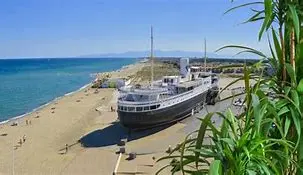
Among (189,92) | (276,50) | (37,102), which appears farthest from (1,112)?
(276,50)

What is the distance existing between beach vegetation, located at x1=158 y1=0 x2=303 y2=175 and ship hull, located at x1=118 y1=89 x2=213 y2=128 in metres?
22.8

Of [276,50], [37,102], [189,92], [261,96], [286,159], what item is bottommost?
[37,102]

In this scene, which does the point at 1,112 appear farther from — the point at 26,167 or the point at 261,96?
the point at 261,96

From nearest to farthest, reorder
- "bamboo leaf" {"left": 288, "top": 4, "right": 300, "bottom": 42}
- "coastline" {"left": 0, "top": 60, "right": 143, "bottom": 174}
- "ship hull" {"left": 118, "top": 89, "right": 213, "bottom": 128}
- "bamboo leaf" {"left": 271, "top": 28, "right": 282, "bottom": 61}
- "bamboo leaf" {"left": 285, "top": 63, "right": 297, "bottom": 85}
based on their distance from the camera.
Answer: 1. "bamboo leaf" {"left": 288, "top": 4, "right": 300, "bottom": 42}
2. "bamboo leaf" {"left": 285, "top": 63, "right": 297, "bottom": 85}
3. "bamboo leaf" {"left": 271, "top": 28, "right": 282, "bottom": 61}
4. "coastline" {"left": 0, "top": 60, "right": 143, "bottom": 174}
5. "ship hull" {"left": 118, "top": 89, "right": 213, "bottom": 128}

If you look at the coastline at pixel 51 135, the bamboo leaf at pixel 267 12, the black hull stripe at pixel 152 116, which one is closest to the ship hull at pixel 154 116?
the black hull stripe at pixel 152 116

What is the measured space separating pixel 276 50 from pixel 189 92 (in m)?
27.8

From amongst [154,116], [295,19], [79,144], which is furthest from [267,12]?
[154,116]

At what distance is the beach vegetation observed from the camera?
2.04 m

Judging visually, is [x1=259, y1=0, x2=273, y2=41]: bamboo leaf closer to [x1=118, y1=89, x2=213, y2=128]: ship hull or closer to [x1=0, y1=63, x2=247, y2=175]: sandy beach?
[x1=0, y1=63, x2=247, y2=175]: sandy beach

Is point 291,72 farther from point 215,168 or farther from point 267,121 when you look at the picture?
point 215,168

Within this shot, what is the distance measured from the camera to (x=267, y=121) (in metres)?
2.18

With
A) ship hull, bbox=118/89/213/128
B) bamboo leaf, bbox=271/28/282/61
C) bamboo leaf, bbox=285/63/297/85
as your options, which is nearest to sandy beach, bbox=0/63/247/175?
ship hull, bbox=118/89/213/128

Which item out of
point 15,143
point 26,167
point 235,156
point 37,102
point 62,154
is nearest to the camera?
point 235,156

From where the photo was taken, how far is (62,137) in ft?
88.5
